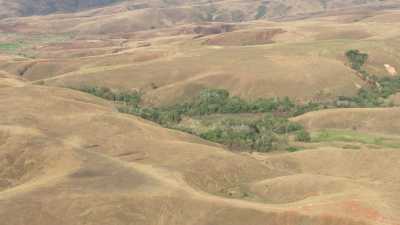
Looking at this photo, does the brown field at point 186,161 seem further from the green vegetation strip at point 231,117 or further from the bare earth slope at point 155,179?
the green vegetation strip at point 231,117

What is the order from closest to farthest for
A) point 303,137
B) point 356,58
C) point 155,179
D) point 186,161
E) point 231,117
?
point 155,179 → point 186,161 → point 303,137 → point 231,117 → point 356,58

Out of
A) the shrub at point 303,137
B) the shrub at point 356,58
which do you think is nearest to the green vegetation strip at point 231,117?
the shrub at point 303,137

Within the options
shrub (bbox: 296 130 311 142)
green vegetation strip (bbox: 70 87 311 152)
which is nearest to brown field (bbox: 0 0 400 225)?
shrub (bbox: 296 130 311 142)

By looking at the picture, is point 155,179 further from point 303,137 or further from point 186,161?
point 303,137

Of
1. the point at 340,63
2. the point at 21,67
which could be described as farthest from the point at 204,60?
the point at 21,67

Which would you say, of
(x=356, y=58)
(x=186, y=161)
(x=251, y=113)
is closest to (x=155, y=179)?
(x=186, y=161)

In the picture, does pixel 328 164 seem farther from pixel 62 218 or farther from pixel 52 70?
pixel 52 70

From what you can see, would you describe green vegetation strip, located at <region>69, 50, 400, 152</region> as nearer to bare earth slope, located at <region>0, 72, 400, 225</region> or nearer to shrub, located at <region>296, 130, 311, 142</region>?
shrub, located at <region>296, 130, 311, 142</region>

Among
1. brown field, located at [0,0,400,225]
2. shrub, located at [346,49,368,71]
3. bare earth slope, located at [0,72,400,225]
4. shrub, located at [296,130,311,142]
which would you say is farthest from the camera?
shrub, located at [346,49,368,71]
